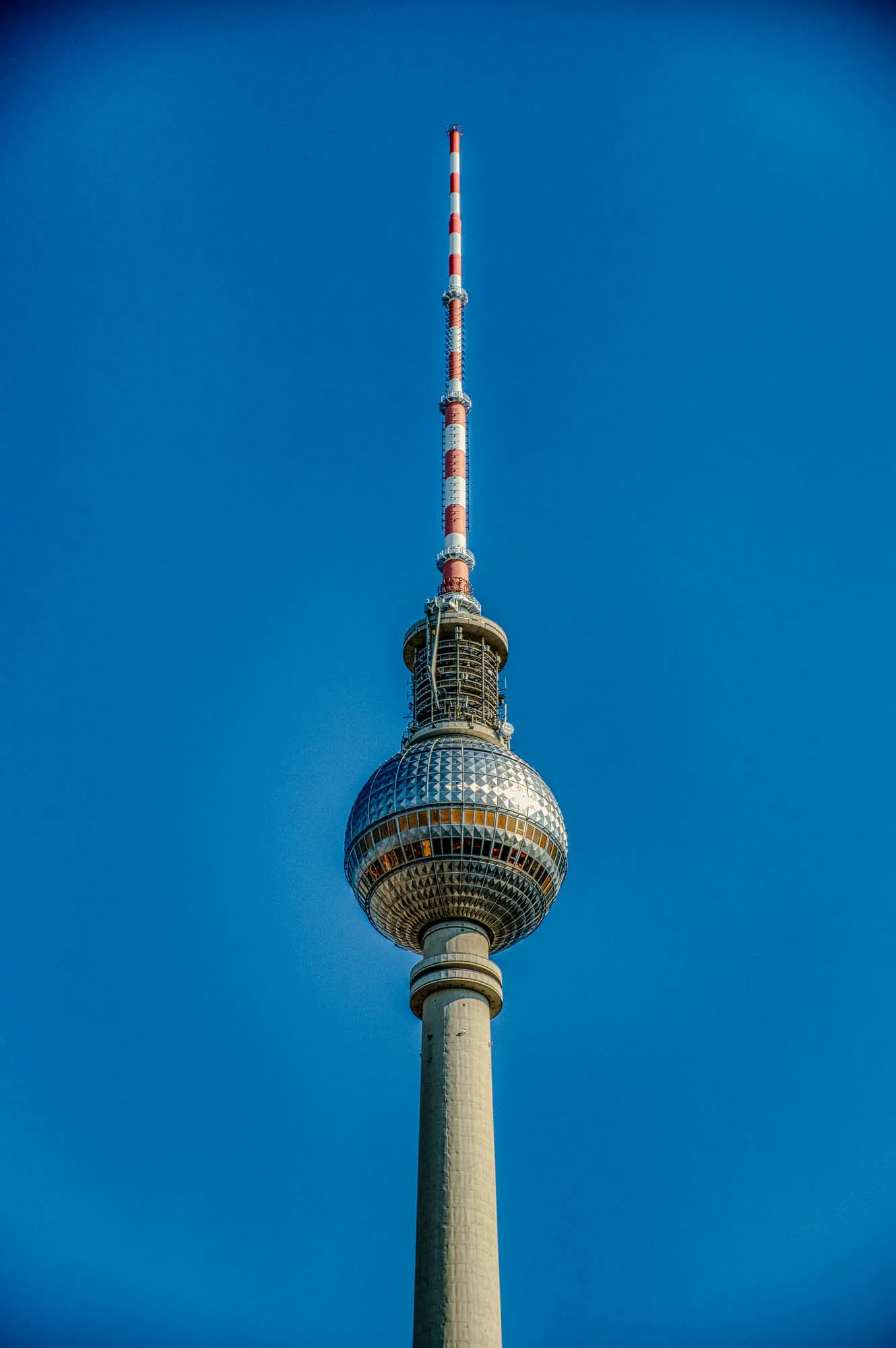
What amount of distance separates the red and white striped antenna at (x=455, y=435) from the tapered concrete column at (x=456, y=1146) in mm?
29234

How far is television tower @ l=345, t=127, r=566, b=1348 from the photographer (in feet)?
228

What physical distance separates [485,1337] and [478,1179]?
7.78m

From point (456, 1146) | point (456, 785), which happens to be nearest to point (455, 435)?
point (456, 785)

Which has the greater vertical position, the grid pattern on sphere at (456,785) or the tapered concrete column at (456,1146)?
the grid pattern on sphere at (456,785)

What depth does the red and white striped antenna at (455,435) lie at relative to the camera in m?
101

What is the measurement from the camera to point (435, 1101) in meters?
74.2

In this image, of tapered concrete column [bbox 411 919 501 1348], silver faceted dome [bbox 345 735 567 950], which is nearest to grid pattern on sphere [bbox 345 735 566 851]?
silver faceted dome [bbox 345 735 567 950]

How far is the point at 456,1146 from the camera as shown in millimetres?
72000

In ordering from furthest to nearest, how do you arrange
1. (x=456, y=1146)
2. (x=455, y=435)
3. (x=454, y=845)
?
(x=455, y=435) < (x=454, y=845) < (x=456, y=1146)

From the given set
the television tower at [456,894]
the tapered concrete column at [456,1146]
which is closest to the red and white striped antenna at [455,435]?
the television tower at [456,894]

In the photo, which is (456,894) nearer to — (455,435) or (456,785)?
(456,785)

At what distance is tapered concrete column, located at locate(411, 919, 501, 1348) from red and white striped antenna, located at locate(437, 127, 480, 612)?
95.9 ft

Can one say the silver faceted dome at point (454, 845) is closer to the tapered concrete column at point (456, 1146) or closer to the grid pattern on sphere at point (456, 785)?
the grid pattern on sphere at point (456, 785)

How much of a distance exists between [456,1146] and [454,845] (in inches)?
701
